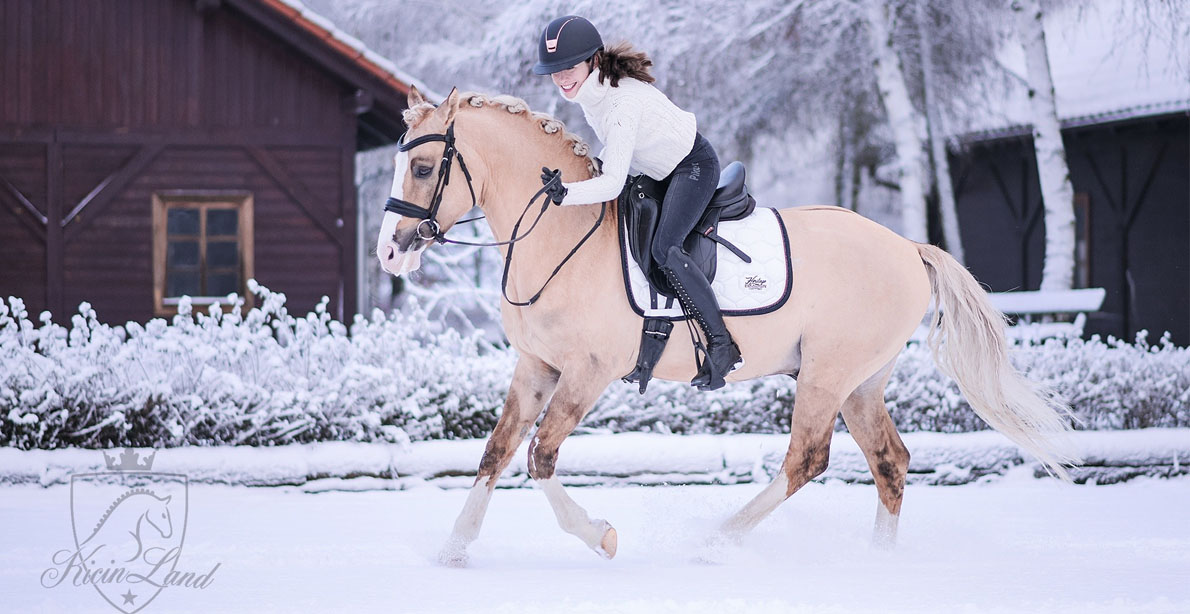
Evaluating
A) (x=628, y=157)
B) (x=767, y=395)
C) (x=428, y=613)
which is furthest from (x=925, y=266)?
(x=428, y=613)

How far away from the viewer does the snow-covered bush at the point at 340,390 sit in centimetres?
645

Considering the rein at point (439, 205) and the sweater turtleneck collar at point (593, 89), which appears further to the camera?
the sweater turtleneck collar at point (593, 89)

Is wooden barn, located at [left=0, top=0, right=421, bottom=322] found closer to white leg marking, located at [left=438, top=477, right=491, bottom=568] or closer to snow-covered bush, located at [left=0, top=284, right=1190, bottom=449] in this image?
snow-covered bush, located at [left=0, top=284, right=1190, bottom=449]

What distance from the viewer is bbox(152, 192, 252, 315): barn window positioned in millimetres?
11672

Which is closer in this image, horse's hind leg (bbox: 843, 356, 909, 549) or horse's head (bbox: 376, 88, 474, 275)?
horse's head (bbox: 376, 88, 474, 275)

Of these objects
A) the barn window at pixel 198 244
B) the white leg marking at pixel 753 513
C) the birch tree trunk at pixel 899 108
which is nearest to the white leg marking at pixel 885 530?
the white leg marking at pixel 753 513

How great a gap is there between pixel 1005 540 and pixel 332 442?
4.14 meters

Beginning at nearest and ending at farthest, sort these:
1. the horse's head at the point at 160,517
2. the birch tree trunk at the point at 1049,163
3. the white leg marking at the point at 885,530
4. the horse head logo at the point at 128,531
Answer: the horse head logo at the point at 128,531, the white leg marking at the point at 885,530, the horse's head at the point at 160,517, the birch tree trunk at the point at 1049,163

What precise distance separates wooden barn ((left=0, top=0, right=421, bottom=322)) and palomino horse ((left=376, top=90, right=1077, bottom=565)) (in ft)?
23.3

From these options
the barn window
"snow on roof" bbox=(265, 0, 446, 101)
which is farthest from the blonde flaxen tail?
the barn window

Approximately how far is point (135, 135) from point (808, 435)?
965cm

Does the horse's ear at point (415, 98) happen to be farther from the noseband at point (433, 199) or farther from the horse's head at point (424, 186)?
the noseband at point (433, 199)

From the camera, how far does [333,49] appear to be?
1096cm

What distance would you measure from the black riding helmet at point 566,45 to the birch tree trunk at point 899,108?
9869mm
